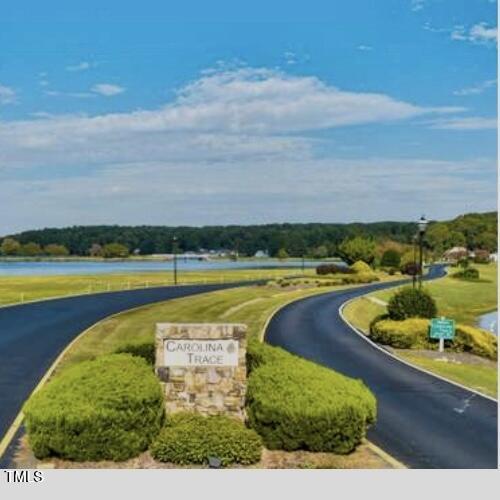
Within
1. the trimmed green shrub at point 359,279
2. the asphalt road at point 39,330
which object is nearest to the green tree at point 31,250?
the asphalt road at point 39,330

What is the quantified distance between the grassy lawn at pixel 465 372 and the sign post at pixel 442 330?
50.8 inches

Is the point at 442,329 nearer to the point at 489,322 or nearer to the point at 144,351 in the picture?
the point at 144,351

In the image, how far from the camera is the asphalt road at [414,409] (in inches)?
616

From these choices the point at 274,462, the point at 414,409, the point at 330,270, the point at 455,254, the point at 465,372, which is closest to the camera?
the point at 274,462

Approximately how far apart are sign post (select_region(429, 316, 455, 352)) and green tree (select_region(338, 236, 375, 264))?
7881cm

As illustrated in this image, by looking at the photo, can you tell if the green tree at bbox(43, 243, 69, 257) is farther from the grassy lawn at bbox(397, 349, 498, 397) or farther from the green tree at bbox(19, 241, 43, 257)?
the grassy lawn at bbox(397, 349, 498, 397)

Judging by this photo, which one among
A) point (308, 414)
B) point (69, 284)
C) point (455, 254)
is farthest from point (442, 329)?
point (455, 254)

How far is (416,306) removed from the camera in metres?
35.1

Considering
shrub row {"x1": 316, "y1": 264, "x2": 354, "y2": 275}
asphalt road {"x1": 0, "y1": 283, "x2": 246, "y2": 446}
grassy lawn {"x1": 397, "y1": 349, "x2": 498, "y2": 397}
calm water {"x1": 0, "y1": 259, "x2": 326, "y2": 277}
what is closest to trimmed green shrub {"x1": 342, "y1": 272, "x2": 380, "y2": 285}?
shrub row {"x1": 316, "y1": 264, "x2": 354, "y2": 275}

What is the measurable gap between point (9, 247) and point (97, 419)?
75939 mm

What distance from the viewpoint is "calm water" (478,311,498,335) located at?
52.3 metres

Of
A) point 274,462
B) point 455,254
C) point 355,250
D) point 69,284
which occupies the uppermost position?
point 355,250

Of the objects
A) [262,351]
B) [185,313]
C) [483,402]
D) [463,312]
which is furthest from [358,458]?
[463,312]

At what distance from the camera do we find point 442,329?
1231 inches
